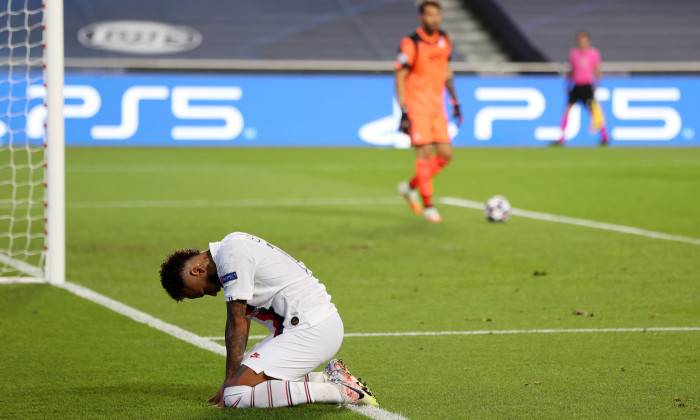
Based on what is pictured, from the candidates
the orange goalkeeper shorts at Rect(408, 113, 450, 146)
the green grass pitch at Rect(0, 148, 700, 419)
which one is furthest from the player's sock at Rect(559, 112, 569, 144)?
the orange goalkeeper shorts at Rect(408, 113, 450, 146)

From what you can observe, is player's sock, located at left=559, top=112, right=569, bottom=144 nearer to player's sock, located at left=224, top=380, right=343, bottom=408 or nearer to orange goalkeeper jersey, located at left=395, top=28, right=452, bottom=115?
orange goalkeeper jersey, located at left=395, top=28, right=452, bottom=115

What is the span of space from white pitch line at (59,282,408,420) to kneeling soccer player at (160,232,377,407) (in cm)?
11

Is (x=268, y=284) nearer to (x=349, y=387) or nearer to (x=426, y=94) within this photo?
(x=349, y=387)

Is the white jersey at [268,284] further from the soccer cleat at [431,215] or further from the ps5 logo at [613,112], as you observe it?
the ps5 logo at [613,112]

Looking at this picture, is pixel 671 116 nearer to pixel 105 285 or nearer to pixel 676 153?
pixel 676 153

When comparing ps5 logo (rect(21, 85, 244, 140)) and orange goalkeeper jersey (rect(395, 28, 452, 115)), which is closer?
orange goalkeeper jersey (rect(395, 28, 452, 115))

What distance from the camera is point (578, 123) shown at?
21969mm

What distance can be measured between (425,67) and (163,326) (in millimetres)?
5265

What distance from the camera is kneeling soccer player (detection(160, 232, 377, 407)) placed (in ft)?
13.9

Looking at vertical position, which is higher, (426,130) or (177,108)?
(177,108)

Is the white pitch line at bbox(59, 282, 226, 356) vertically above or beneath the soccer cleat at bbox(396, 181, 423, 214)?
beneath

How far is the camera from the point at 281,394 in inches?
172

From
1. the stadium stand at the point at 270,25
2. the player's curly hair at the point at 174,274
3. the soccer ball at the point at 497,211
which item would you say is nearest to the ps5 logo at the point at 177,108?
the stadium stand at the point at 270,25

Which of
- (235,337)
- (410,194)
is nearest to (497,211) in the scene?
(410,194)
